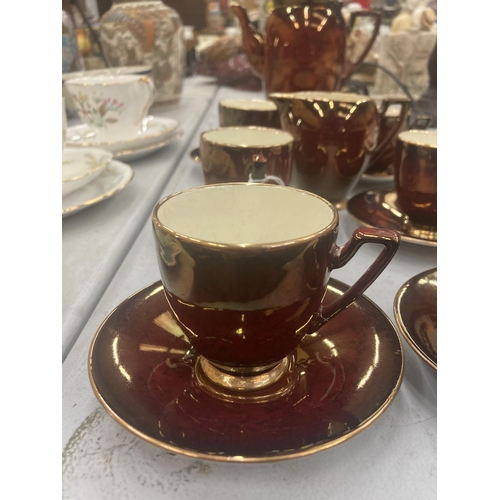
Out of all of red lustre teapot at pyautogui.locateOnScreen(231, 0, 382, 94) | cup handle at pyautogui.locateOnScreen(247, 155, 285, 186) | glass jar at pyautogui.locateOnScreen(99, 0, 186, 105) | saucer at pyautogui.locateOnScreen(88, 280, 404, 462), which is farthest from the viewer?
glass jar at pyautogui.locateOnScreen(99, 0, 186, 105)

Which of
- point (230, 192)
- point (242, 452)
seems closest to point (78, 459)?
point (242, 452)

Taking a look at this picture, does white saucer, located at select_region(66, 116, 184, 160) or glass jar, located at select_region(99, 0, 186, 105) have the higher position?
glass jar, located at select_region(99, 0, 186, 105)

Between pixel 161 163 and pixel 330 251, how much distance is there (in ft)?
1.76

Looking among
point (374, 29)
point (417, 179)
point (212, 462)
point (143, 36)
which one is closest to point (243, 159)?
point (417, 179)

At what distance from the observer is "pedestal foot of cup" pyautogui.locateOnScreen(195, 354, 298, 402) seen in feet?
0.93

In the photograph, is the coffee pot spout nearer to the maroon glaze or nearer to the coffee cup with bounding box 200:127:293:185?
the maroon glaze

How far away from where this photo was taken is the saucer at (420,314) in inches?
12.3

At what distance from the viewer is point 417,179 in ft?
1.63

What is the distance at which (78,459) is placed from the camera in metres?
0.26

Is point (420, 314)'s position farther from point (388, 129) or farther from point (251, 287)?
point (388, 129)

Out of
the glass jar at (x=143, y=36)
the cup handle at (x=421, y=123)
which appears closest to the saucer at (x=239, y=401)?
the cup handle at (x=421, y=123)

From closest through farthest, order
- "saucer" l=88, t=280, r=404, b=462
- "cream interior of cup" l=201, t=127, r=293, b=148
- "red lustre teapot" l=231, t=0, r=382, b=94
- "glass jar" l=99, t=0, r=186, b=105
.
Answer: "saucer" l=88, t=280, r=404, b=462
"cream interior of cup" l=201, t=127, r=293, b=148
"red lustre teapot" l=231, t=0, r=382, b=94
"glass jar" l=99, t=0, r=186, b=105

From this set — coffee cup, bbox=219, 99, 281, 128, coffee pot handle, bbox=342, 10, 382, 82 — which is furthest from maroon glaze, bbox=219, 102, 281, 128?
coffee pot handle, bbox=342, 10, 382, 82

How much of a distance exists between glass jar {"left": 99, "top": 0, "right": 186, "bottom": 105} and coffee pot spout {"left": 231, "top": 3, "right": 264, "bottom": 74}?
26 centimetres
